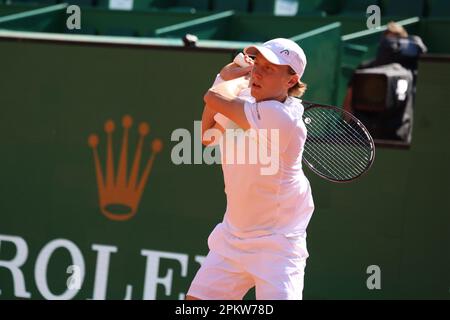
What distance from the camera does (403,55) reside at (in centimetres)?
731

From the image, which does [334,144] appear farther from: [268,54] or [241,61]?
[268,54]

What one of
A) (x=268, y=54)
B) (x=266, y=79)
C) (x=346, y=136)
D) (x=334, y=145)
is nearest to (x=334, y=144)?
(x=334, y=145)

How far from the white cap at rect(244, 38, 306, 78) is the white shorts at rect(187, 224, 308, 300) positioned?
771 mm

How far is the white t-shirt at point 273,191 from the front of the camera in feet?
14.4

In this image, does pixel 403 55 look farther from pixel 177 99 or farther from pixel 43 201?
pixel 43 201

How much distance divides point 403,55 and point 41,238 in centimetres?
295

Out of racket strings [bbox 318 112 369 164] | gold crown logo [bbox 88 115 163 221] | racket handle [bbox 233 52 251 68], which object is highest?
racket handle [bbox 233 52 251 68]

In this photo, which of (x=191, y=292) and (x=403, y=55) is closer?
(x=191, y=292)

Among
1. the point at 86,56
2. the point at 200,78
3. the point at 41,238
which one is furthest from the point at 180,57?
the point at 41,238

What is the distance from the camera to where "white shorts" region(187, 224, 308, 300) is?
14.6ft

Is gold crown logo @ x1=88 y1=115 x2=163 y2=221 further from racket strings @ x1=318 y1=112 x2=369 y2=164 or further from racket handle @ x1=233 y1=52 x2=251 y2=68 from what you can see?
racket handle @ x1=233 y1=52 x2=251 y2=68

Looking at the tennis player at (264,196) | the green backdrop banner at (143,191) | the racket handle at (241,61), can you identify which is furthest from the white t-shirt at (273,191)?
the green backdrop banner at (143,191)

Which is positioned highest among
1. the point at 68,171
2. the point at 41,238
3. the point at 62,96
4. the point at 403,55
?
the point at 403,55

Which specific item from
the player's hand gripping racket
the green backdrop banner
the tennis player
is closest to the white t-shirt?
the tennis player
